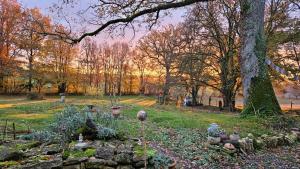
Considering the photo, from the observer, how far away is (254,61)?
8281mm

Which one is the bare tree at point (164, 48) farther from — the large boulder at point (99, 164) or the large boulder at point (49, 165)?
the large boulder at point (49, 165)

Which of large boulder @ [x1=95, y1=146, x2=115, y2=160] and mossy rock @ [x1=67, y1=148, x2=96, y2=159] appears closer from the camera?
mossy rock @ [x1=67, y1=148, x2=96, y2=159]

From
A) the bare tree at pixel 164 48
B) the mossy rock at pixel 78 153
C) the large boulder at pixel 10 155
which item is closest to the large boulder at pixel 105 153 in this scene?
the mossy rock at pixel 78 153

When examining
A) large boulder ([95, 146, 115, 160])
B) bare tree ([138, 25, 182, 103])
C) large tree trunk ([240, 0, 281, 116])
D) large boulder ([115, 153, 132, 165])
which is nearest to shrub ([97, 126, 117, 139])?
large boulder ([95, 146, 115, 160])

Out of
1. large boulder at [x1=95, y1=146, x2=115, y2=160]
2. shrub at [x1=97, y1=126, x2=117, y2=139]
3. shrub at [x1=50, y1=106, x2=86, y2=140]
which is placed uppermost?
shrub at [x1=50, y1=106, x2=86, y2=140]

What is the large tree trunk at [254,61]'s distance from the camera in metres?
8.13

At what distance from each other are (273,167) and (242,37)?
5.24 meters

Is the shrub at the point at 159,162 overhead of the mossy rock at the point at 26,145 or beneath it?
beneath

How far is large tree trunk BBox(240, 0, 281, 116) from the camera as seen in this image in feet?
26.7

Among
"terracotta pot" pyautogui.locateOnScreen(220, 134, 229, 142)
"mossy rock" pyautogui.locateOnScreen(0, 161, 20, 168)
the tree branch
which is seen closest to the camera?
"mossy rock" pyautogui.locateOnScreen(0, 161, 20, 168)

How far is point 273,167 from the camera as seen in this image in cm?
449

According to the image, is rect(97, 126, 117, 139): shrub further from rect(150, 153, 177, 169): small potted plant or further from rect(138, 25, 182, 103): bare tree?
rect(138, 25, 182, 103): bare tree

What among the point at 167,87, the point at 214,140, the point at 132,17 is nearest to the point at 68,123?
the point at 214,140

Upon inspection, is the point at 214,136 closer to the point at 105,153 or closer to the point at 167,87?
the point at 105,153
